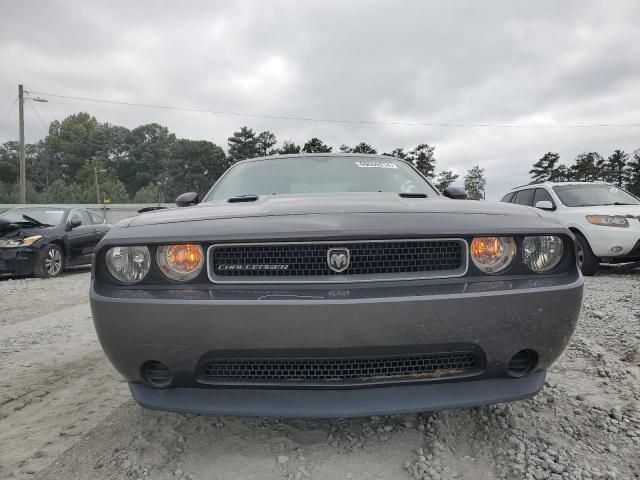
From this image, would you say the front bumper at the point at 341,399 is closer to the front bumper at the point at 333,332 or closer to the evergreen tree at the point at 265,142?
→ the front bumper at the point at 333,332

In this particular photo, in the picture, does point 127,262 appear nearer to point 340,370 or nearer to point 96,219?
point 340,370

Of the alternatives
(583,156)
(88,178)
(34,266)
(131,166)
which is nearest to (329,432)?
(34,266)

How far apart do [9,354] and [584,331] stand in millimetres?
4447

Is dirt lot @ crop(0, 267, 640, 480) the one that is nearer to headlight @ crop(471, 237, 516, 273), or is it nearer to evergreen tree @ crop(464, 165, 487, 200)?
headlight @ crop(471, 237, 516, 273)

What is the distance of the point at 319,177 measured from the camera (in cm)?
309

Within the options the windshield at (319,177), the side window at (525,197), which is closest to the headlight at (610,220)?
the side window at (525,197)

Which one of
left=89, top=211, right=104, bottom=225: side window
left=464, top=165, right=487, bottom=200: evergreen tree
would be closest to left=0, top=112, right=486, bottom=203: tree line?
left=464, top=165, right=487, bottom=200: evergreen tree

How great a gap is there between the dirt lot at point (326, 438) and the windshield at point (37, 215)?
650 centimetres

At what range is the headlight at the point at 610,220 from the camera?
21.2ft

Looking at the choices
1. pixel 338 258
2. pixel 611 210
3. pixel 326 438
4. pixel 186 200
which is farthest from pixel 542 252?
pixel 611 210

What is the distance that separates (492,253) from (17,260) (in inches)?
314

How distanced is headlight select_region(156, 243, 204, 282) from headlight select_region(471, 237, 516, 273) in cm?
104

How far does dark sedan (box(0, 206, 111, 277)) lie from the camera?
7434 mm

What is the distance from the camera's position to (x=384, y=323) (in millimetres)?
1537
